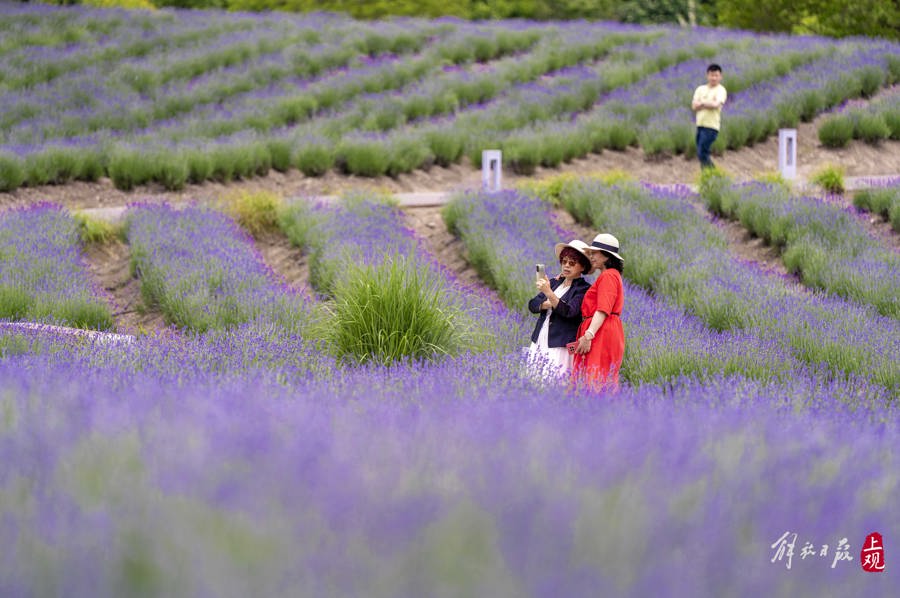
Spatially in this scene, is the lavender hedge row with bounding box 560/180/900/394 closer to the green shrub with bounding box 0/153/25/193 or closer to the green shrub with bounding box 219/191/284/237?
the green shrub with bounding box 219/191/284/237

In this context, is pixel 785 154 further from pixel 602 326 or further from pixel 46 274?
pixel 46 274

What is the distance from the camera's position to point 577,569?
1.70 m

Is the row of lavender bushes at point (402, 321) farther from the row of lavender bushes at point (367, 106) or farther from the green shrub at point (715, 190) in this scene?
the row of lavender bushes at point (367, 106)

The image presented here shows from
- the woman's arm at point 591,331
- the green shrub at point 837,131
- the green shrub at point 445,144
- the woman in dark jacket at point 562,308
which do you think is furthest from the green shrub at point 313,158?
the woman's arm at point 591,331

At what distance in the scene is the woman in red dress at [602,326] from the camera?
5312mm

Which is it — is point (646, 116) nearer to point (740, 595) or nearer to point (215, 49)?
point (215, 49)

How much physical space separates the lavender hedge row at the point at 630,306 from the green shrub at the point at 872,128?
21.1 ft

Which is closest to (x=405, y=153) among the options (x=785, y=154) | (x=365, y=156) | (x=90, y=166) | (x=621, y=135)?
(x=365, y=156)

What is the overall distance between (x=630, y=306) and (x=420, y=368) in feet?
8.21

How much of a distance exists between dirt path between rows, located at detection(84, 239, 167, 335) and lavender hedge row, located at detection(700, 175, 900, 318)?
537 centimetres

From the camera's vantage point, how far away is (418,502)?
1.81m

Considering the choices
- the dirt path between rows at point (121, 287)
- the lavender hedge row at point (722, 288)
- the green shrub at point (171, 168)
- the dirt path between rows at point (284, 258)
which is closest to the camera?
the lavender hedge row at point (722, 288)

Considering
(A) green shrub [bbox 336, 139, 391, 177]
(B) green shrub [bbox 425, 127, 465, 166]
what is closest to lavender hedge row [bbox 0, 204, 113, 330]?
(A) green shrub [bbox 336, 139, 391, 177]

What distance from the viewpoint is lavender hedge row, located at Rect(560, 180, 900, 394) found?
578cm
